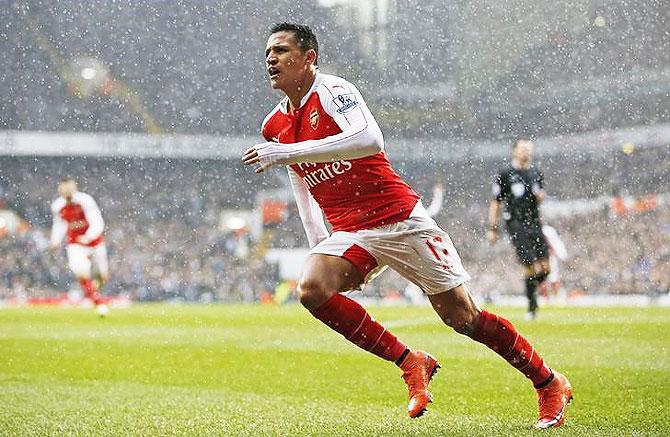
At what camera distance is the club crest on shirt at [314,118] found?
371 cm

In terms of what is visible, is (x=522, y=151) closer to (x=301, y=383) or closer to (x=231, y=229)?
(x=301, y=383)

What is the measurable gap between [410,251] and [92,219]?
8.22m

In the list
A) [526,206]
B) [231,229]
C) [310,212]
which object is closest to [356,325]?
[310,212]

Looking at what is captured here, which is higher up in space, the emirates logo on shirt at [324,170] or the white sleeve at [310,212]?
the emirates logo on shirt at [324,170]

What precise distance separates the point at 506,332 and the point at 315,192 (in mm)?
960

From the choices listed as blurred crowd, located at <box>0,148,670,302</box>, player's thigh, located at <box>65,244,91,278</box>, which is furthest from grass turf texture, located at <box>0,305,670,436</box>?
blurred crowd, located at <box>0,148,670,302</box>

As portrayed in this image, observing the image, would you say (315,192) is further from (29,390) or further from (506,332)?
(29,390)

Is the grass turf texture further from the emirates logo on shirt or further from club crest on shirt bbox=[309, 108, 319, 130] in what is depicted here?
club crest on shirt bbox=[309, 108, 319, 130]

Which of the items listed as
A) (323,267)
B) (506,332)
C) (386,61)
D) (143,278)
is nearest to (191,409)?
(323,267)

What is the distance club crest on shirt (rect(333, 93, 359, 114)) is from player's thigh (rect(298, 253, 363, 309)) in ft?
1.90

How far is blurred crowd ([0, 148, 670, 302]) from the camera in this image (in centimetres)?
2452

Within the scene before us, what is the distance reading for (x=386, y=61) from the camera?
29.0 metres

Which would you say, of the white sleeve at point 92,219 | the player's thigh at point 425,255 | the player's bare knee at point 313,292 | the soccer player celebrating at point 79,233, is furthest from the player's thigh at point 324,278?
the soccer player celebrating at point 79,233

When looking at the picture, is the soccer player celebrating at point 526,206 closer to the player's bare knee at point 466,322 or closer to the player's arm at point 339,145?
the player's bare knee at point 466,322
